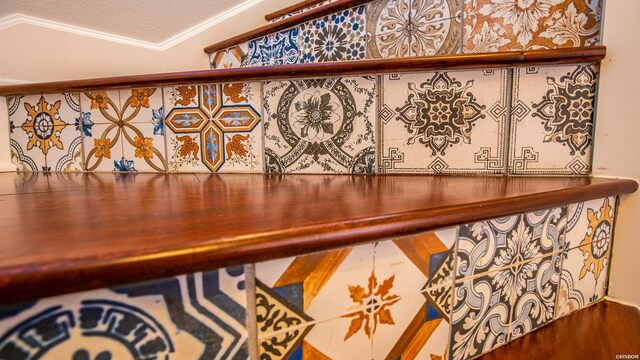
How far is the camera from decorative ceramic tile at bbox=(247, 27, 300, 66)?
1182 mm

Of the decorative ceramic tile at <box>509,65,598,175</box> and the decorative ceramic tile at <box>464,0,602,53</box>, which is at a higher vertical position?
the decorative ceramic tile at <box>464,0,602,53</box>

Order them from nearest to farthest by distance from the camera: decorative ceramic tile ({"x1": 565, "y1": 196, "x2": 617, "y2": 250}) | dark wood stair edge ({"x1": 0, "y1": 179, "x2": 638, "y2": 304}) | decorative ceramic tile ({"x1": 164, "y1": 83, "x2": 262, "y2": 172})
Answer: dark wood stair edge ({"x1": 0, "y1": 179, "x2": 638, "y2": 304})
decorative ceramic tile ({"x1": 565, "y1": 196, "x2": 617, "y2": 250})
decorative ceramic tile ({"x1": 164, "y1": 83, "x2": 262, "y2": 172})

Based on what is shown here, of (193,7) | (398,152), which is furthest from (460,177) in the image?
(193,7)

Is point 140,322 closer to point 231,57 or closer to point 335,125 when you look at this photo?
point 335,125

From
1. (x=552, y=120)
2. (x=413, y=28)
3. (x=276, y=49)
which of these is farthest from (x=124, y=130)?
(x=552, y=120)

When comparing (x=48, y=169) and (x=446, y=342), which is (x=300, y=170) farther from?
(x=48, y=169)

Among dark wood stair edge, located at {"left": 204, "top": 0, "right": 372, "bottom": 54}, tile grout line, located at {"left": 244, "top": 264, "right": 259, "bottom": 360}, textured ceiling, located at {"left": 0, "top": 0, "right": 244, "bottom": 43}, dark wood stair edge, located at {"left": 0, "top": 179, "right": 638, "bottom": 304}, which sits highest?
textured ceiling, located at {"left": 0, "top": 0, "right": 244, "bottom": 43}

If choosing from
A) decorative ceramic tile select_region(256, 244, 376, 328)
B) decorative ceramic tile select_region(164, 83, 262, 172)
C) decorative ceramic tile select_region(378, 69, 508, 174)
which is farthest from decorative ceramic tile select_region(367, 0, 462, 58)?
decorative ceramic tile select_region(256, 244, 376, 328)

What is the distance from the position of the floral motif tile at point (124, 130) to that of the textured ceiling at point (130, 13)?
0.60 m

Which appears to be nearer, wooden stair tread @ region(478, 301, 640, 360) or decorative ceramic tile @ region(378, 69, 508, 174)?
wooden stair tread @ region(478, 301, 640, 360)

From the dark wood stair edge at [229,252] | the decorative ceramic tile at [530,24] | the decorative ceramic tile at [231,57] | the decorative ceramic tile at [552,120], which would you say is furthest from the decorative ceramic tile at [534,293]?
the decorative ceramic tile at [231,57]

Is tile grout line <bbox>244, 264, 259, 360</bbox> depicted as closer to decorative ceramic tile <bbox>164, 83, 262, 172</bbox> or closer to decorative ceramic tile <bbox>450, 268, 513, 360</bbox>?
decorative ceramic tile <bbox>450, 268, 513, 360</bbox>

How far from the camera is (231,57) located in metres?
1.30

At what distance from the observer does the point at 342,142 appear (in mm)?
729
